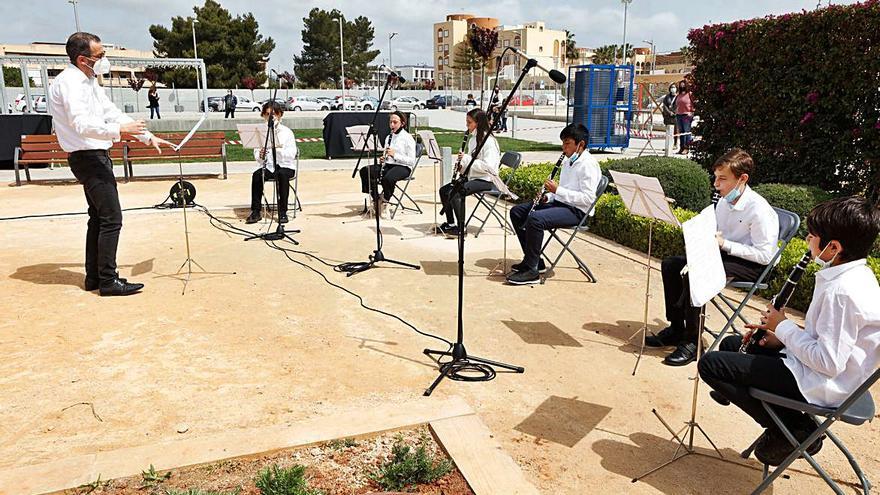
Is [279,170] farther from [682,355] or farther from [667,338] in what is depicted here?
[682,355]

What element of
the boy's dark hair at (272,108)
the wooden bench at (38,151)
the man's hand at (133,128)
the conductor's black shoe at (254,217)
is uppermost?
the boy's dark hair at (272,108)

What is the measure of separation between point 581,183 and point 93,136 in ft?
14.3

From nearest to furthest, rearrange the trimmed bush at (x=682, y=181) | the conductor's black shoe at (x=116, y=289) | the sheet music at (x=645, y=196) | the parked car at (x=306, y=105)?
the sheet music at (x=645, y=196) → the conductor's black shoe at (x=116, y=289) → the trimmed bush at (x=682, y=181) → the parked car at (x=306, y=105)

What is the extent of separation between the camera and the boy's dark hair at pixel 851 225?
258 centimetres

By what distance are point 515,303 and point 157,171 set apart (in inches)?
419

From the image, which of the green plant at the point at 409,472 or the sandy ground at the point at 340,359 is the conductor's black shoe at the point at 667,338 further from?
the green plant at the point at 409,472

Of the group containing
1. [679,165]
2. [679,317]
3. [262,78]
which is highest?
[262,78]

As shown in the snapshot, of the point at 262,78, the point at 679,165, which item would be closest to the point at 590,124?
the point at 679,165

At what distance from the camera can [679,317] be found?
183 inches

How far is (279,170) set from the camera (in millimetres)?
8711

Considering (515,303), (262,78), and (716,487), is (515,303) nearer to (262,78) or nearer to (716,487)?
(716,487)

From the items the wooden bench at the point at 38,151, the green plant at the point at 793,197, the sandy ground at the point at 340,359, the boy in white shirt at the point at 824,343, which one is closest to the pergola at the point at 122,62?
the wooden bench at the point at 38,151

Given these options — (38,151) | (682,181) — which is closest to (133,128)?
(682,181)

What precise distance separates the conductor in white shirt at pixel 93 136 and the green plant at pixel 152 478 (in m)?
3.30
